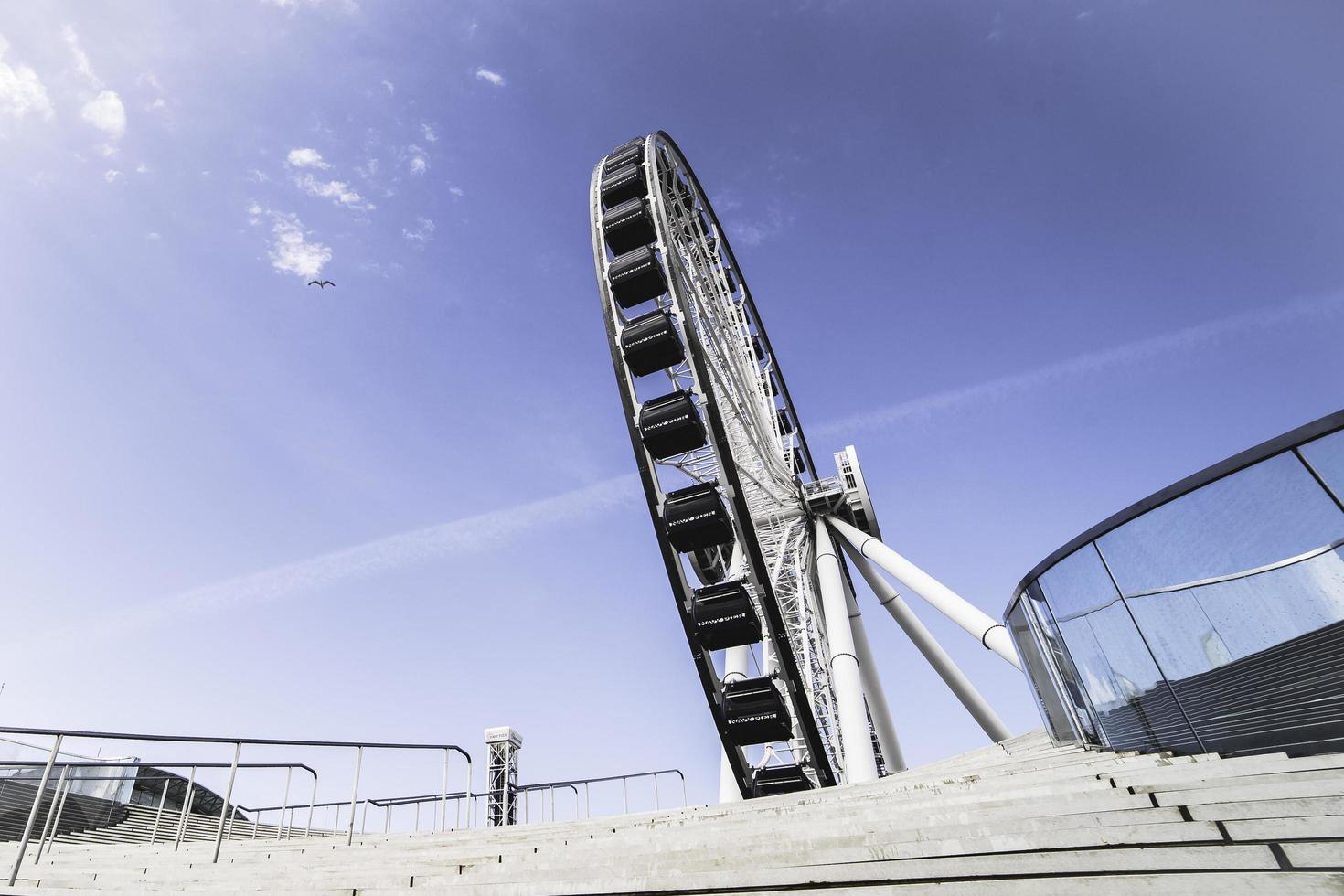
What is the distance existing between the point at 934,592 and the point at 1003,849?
48.3 ft

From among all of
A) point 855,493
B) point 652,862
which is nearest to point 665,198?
point 855,493

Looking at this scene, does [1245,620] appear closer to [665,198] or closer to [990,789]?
[990,789]

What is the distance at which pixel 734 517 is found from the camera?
14.7m

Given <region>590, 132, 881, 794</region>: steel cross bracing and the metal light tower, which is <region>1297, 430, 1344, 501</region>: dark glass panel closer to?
<region>590, 132, 881, 794</region>: steel cross bracing

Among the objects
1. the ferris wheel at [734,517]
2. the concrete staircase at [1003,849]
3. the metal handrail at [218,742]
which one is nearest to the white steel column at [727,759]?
the ferris wheel at [734,517]

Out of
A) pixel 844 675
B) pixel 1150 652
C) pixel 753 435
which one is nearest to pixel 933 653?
pixel 844 675

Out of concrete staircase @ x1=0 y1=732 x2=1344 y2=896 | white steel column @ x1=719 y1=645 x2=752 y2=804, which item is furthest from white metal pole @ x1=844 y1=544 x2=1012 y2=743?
concrete staircase @ x1=0 y1=732 x2=1344 y2=896

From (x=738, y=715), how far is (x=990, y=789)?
11.2 m

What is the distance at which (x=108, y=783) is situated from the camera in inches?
441

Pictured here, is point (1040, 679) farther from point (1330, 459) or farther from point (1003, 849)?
point (1003, 849)

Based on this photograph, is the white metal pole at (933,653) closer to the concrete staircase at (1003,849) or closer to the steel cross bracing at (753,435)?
the steel cross bracing at (753,435)

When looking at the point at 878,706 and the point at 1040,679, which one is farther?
the point at 878,706

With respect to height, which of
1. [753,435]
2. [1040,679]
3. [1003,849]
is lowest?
[1003,849]

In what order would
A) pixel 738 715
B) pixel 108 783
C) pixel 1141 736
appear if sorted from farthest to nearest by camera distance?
pixel 738 715 → pixel 108 783 → pixel 1141 736
